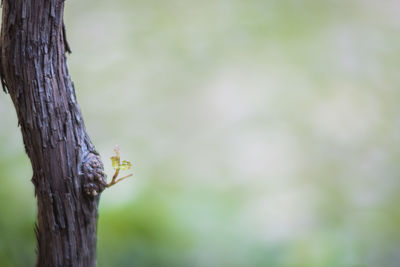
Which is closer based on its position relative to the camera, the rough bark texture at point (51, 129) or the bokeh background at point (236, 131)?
the rough bark texture at point (51, 129)

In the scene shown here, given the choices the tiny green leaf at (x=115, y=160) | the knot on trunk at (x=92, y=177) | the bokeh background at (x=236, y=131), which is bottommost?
the knot on trunk at (x=92, y=177)

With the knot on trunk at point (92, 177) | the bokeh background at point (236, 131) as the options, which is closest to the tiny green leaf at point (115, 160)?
the knot on trunk at point (92, 177)

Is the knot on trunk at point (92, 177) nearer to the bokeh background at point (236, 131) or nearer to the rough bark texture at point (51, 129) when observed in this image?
the rough bark texture at point (51, 129)

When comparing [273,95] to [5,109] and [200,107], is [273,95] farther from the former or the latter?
[5,109]

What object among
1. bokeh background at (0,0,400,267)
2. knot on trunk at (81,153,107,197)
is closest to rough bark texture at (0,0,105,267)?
knot on trunk at (81,153,107,197)

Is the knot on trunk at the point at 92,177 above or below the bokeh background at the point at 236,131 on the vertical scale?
below
